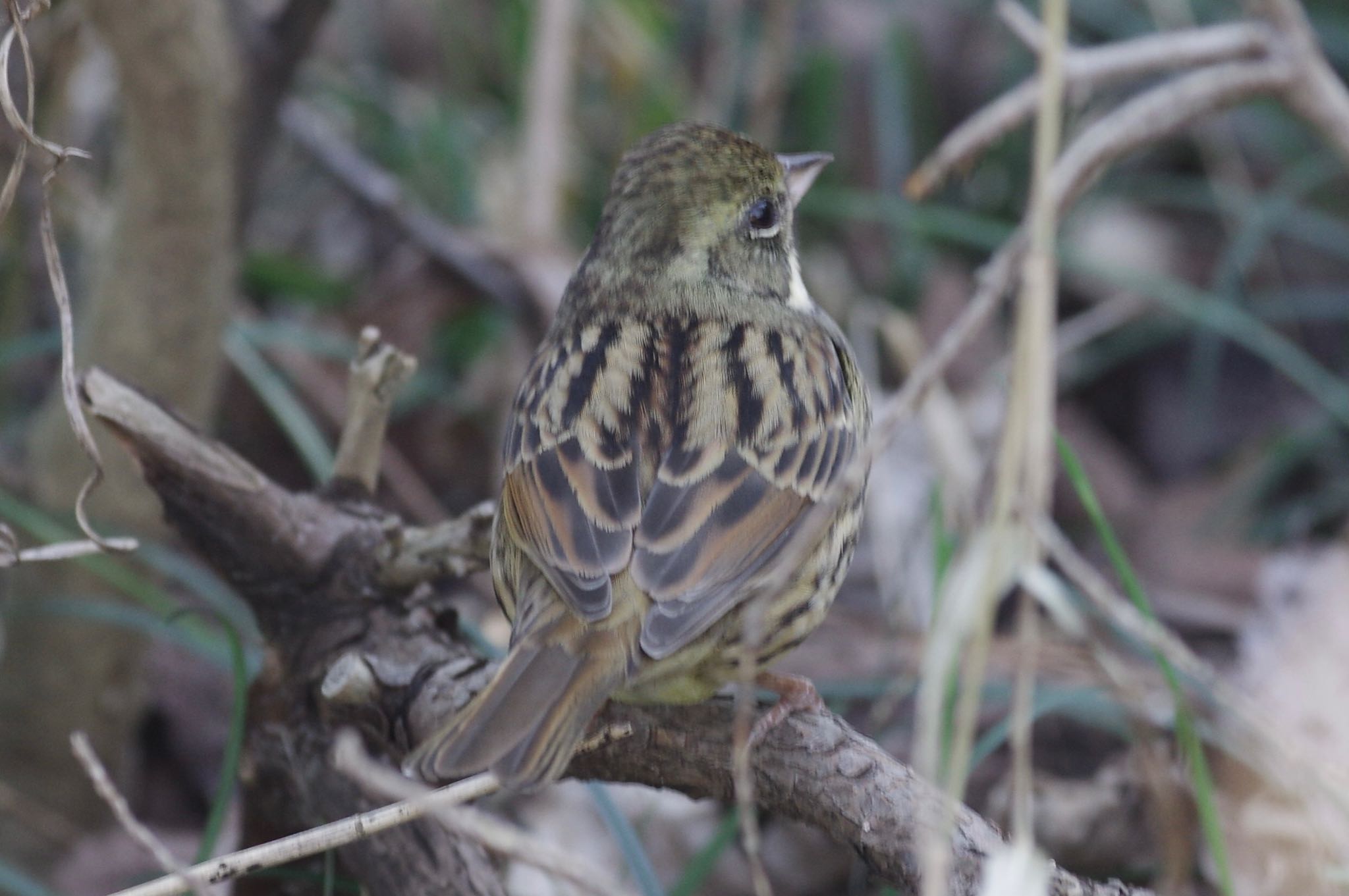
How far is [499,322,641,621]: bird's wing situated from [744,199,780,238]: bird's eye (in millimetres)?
374

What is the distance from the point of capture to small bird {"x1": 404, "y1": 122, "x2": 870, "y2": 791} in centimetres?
244

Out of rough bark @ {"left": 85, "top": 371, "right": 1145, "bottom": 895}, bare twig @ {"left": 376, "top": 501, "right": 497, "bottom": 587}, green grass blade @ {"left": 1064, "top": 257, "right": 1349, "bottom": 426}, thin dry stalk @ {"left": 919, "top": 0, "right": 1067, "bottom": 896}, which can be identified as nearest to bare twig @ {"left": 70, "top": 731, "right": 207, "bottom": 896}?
rough bark @ {"left": 85, "top": 371, "right": 1145, "bottom": 895}

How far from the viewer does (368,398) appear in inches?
113

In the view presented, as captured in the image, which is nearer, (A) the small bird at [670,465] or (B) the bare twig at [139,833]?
(B) the bare twig at [139,833]

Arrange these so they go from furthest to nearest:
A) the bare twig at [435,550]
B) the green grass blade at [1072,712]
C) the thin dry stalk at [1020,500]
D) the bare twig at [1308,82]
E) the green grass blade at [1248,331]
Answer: the green grass blade at [1248,331] < the bare twig at [1308,82] < the green grass blade at [1072,712] < the bare twig at [435,550] < the thin dry stalk at [1020,500]

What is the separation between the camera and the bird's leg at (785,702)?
2498mm

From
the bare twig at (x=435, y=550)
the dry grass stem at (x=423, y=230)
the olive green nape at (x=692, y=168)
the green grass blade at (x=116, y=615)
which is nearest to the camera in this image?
the bare twig at (x=435, y=550)

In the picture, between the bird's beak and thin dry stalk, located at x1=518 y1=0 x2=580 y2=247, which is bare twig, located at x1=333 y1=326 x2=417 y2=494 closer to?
the bird's beak

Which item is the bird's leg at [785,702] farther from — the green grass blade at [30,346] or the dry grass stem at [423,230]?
the dry grass stem at [423,230]

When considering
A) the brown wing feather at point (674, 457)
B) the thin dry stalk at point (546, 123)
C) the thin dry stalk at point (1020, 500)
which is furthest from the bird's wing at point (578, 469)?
the thin dry stalk at point (546, 123)

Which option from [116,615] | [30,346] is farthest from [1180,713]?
[30,346]

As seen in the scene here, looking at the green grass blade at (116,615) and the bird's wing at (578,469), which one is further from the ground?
the bird's wing at (578,469)

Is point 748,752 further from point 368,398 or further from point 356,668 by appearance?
point 368,398

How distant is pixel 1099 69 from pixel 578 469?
1626 mm
